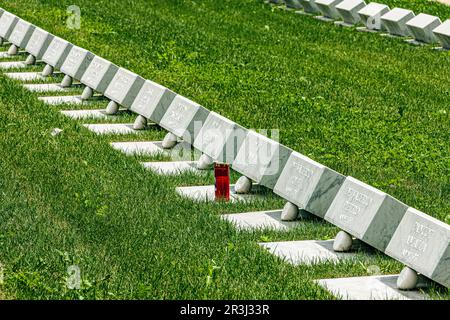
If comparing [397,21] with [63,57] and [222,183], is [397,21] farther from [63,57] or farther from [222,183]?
[222,183]

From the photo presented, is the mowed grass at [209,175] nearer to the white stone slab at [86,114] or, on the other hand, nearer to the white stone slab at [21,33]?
the white stone slab at [86,114]

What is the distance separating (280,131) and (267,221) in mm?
4431

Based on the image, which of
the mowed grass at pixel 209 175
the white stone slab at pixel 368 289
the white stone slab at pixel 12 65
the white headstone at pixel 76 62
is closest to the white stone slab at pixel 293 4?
the mowed grass at pixel 209 175

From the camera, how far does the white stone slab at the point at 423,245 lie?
9.37m

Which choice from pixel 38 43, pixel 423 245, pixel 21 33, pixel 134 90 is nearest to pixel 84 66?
A: pixel 134 90

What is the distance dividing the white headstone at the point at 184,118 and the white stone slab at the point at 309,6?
1671 cm

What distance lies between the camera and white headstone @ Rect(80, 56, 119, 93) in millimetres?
18469

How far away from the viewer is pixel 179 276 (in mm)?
9750

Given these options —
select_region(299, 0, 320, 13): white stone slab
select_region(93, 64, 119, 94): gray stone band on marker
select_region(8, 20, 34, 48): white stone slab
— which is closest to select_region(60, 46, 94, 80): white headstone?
select_region(93, 64, 119, 94): gray stone band on marker

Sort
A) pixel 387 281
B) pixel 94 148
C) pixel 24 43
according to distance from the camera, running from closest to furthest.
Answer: pixel 387 281
pixel 94 148
pixel 24 43

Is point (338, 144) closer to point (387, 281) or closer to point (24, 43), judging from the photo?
point (387, 281)

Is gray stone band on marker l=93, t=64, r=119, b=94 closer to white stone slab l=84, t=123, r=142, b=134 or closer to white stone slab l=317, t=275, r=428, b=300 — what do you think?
white stone slab l=84, t=123, r=142, b=134

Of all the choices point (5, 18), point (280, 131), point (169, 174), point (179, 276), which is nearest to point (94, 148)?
point (169, 174)

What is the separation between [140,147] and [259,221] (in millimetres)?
3810
